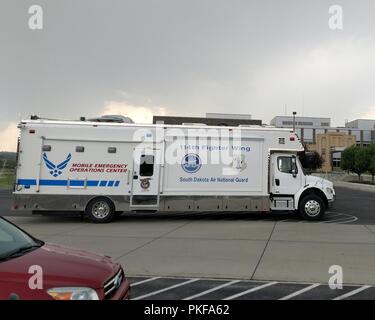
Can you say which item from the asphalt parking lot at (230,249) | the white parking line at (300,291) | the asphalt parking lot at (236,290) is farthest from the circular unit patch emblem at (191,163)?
the white parking line at (300,291)

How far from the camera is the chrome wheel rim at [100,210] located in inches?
611

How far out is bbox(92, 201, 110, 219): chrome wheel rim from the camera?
1552 centimetres

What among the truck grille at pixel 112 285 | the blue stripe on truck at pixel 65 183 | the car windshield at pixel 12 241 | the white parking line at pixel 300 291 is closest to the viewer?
the truck grille at pixel 112 285

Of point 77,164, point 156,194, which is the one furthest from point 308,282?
point 77,164

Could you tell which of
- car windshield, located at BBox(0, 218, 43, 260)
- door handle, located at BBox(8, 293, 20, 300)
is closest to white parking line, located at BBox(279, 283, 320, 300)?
car windshield, located at BBox(0, 218, 43, 260)

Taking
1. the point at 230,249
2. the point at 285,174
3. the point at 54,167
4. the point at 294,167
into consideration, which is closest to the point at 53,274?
the point at 230,249

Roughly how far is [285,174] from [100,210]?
647 cm

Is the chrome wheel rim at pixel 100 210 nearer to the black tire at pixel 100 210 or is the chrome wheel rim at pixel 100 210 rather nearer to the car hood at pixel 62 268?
the black tire at pixel 100 210

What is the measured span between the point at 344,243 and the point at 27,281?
888cm

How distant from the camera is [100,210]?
15.5 m

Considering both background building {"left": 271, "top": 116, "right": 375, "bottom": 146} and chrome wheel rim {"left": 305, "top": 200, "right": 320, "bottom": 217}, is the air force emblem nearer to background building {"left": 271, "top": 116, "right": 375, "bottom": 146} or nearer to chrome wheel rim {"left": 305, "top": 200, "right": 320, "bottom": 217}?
chrome wheel rim {"left": 305, "top": 200, "right": 320, "bottom": 217}

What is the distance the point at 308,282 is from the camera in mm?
7355

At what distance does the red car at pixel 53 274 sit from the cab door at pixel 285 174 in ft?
38.9
